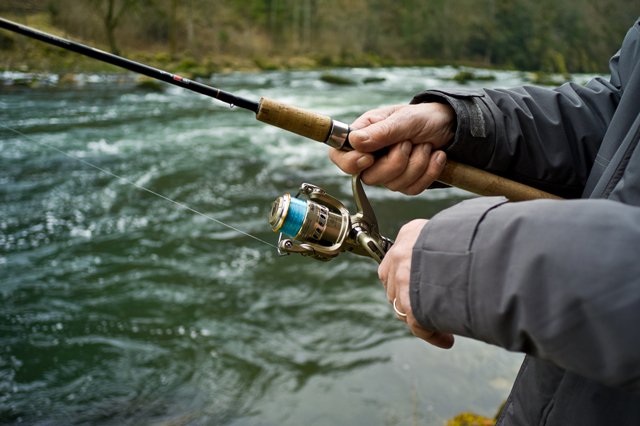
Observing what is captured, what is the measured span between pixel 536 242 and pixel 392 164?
84 cm

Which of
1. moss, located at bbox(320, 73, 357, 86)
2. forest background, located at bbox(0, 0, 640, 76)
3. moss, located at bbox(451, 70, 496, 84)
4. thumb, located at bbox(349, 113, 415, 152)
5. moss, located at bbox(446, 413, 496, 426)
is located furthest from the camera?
forest background, located at bbox(0, 0, 640, 76)

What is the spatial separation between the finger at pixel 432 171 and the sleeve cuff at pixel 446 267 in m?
0.68

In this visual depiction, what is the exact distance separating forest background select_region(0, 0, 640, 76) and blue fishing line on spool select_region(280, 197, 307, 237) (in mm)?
19938

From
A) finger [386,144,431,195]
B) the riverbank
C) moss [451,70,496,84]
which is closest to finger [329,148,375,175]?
finger [386,144,431,195]

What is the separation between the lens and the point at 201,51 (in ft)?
111

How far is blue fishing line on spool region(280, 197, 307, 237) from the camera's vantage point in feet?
5.00

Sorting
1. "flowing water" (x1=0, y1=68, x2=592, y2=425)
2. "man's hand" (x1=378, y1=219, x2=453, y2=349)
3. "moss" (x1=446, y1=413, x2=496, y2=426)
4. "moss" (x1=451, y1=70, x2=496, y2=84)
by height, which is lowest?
"moss" (x1=451, y1=70, x2=496, y2=84)

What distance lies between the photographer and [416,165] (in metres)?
1.68

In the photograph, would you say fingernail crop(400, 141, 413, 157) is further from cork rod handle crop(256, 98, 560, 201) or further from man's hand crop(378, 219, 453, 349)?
man's hand crop(378, 219, 453, 349)

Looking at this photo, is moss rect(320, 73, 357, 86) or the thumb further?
moss rect(320, 73, 357, 86)

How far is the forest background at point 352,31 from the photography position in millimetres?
27516

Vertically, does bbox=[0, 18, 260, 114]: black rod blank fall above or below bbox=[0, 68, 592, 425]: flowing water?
above

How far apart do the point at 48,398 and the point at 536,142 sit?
3.29 metres

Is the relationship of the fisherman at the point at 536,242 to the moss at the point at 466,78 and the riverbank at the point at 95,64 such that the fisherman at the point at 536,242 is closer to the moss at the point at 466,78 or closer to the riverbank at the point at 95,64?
the riverbank at the point at 95,64
